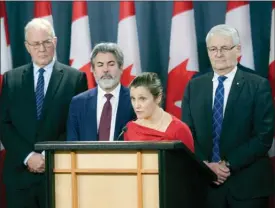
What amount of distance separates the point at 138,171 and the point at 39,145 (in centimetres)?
46

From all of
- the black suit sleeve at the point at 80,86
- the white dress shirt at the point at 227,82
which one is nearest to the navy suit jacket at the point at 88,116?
the black suit sleeve at the point at 80,86

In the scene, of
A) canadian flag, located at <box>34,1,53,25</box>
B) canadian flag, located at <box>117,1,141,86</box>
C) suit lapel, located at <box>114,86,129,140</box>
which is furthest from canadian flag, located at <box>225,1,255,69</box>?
canadian flag, located at <box>34,1,53,25</box>

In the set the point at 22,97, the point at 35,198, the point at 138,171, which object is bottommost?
the point at 35,198

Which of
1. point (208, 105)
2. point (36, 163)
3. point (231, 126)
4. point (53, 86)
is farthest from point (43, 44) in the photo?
point (231, 126)

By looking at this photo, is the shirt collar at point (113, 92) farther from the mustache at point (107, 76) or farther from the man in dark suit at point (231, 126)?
the man in dark suit at point (231, 126)

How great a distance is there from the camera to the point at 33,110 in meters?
4.68

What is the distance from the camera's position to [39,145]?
302 centimetres

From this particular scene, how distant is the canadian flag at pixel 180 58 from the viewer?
537 centimetres

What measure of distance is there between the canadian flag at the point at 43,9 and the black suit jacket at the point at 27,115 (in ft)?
3.20

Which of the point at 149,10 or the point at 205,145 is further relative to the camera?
the point at 149,10

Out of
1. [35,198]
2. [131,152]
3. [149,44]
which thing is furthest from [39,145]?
[149,44]

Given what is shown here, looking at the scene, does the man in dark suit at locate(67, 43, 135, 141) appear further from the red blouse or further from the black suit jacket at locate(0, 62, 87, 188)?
the red blouse

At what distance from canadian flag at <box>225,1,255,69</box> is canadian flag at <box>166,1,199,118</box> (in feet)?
1.01

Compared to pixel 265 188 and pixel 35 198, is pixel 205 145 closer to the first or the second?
pixel 265 188
